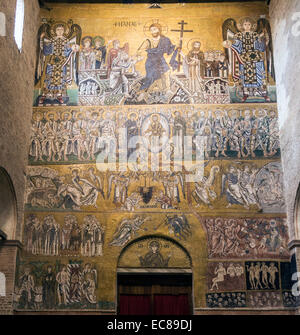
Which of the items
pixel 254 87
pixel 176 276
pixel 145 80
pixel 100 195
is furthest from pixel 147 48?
pixel 176 276

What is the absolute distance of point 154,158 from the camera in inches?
599

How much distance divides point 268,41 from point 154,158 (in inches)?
187

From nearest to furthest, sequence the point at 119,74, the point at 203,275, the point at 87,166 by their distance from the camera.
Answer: the point at 203,275 < the point at 87,166 < the point at 119,74

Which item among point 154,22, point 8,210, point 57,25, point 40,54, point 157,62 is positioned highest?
point 154,22

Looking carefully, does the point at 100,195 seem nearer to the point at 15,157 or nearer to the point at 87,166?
the point at 87,166

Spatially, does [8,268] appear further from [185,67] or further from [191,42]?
[191,42]

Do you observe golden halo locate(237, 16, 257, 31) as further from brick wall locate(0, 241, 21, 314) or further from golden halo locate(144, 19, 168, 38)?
brick wall locate(0, 241, 21, 314)

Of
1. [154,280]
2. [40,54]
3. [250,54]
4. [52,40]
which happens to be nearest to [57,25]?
[52,40]

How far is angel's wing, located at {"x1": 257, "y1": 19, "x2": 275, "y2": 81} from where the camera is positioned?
16.1 m

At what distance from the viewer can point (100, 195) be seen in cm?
1488

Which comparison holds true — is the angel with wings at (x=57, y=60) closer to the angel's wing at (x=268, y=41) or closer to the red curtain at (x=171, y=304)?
the angel's wing at (x=268, y=41)

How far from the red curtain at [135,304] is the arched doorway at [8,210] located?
3.10 metres

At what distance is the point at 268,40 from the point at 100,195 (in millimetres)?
6448

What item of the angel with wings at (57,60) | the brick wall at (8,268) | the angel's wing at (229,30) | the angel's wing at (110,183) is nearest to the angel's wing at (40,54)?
the angel with wings at (57,60)
